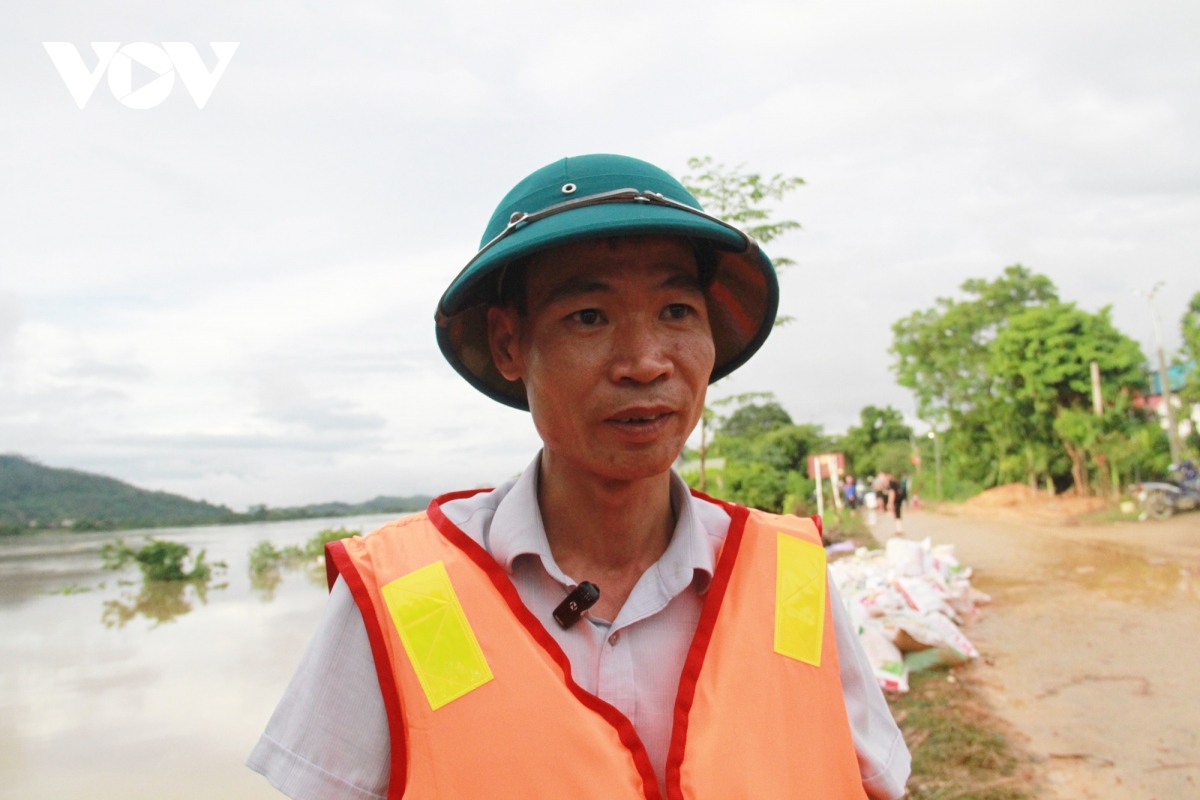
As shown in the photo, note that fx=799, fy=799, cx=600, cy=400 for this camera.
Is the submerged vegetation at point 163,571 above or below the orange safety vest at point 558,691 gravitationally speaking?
below

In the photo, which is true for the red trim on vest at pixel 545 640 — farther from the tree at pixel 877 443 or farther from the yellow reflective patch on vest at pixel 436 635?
the tree at pixel 877 443

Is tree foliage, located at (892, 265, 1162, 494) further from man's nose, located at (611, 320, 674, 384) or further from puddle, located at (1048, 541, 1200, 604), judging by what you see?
man's nose, located at (611, 320, 674, 384)

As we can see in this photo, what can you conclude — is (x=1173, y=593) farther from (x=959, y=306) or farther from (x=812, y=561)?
(x=959, y=306)

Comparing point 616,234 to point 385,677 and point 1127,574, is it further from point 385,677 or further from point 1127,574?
point 1127,574

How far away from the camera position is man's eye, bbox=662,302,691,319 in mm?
1310

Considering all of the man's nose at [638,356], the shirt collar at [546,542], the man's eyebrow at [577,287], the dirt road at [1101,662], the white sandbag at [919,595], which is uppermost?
the man's eyebrow at [577,287]

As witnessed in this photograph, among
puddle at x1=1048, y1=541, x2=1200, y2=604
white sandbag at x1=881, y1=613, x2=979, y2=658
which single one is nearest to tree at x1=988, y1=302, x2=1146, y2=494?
puddle at x1=1048, y1=541, x2=1200, y2=604

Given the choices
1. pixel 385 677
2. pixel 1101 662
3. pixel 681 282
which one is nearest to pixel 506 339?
pixel 681 282

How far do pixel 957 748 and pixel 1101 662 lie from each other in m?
2.20

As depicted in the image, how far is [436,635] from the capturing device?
120cm

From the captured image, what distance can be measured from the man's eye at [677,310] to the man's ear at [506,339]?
262 mm

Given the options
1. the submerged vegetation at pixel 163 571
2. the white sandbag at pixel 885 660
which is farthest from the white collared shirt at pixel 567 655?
the submerged vegetation at pixel 163 571

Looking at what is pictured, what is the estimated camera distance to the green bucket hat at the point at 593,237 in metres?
1.20

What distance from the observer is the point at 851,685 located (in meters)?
1.40
